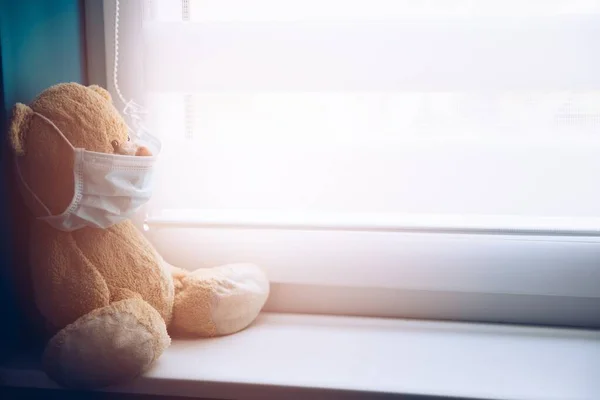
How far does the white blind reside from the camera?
2.65ft

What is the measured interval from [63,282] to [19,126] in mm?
206

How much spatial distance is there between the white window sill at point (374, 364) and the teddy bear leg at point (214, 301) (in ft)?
0.08

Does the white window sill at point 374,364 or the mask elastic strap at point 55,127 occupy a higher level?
the mask elastic strap at point 55,127

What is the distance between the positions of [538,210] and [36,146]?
0.74 metres

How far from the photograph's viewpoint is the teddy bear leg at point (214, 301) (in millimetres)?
797

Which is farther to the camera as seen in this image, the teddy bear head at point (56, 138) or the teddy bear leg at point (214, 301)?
the teddy bear leg at point (214, 301)

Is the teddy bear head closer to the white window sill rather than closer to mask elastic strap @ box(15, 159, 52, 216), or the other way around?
mask elastic strap @ box(15, 159, 52, 216)

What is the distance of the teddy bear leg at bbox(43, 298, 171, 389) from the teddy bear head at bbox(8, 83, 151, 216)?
0.16m

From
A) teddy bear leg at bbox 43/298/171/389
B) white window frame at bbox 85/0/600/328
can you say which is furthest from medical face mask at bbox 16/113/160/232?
white window frame at bbox 85/0/600/328

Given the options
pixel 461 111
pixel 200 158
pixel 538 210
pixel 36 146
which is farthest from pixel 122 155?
pixel 538 210

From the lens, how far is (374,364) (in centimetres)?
73

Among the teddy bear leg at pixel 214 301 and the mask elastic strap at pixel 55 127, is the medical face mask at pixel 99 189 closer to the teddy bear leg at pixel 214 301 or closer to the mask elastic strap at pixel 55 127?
the mask elastic strap at pixel 55 127

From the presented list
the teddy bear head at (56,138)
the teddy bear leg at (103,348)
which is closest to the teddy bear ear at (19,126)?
the teddy bear head at (56,138)

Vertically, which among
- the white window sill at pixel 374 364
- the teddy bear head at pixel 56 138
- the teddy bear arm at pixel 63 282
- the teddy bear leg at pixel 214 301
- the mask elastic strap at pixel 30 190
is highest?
the teddy bear head at pixel 56 138
